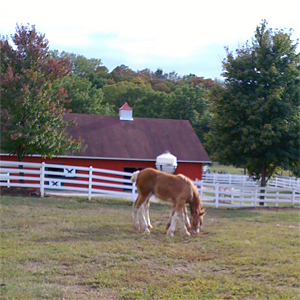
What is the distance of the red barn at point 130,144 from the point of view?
2111cm

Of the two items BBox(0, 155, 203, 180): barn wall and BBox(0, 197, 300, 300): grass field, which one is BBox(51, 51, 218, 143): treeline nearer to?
BBox(0, 155, 203, 180): barn wall

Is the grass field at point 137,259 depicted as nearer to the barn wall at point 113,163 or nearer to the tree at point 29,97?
the tree at point 29,97

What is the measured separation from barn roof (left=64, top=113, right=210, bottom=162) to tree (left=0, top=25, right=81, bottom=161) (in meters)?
5.08

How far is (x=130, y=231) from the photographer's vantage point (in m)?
9.00

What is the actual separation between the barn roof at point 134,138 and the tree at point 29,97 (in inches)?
200

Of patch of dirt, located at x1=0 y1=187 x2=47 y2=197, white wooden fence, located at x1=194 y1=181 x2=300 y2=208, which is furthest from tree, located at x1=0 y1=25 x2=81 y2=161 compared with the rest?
white wooden fence, located at x1=194 y1=181 x2=300 y2=208

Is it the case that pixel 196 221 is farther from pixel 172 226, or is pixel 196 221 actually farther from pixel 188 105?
pixel 188 105

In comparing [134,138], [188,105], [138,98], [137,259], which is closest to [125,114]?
[134,138]

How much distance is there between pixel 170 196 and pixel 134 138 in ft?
46.1

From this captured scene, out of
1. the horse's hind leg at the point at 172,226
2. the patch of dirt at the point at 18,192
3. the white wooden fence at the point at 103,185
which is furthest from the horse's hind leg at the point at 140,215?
the patch of dirt at the point at 18,192

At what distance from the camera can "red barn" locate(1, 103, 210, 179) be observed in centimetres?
2111

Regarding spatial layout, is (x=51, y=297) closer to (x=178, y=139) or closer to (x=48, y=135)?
(x=48, y=135)

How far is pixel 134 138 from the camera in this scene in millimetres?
22875

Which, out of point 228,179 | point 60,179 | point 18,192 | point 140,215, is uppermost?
point 60,179
